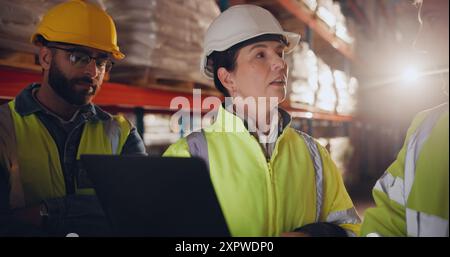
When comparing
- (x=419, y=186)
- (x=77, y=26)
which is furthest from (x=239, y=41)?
(x=419, y=186)

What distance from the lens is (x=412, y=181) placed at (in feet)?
3.38

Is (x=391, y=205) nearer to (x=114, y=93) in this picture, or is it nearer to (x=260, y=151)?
(x=260, y=151)

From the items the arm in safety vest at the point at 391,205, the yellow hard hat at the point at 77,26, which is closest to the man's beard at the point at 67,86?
the yellow hard hat at the point at 77,26

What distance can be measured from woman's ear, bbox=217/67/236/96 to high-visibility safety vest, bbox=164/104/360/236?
15 centimetres

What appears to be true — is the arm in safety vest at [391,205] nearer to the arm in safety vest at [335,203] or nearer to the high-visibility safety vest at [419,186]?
the high-visibility safety vest at [419,186]

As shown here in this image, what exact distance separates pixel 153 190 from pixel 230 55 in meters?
0.70

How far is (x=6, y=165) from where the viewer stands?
142cm

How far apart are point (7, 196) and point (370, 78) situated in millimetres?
6114

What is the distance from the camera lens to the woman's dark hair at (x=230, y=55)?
1.43m

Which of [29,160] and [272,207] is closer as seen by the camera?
[272,207]

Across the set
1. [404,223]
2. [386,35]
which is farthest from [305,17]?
[386,35]

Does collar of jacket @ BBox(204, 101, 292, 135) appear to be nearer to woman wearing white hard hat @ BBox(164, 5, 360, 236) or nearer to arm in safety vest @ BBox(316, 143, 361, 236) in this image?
woman wearing white hard hat @ BBox(164, 5, 360, 236)
